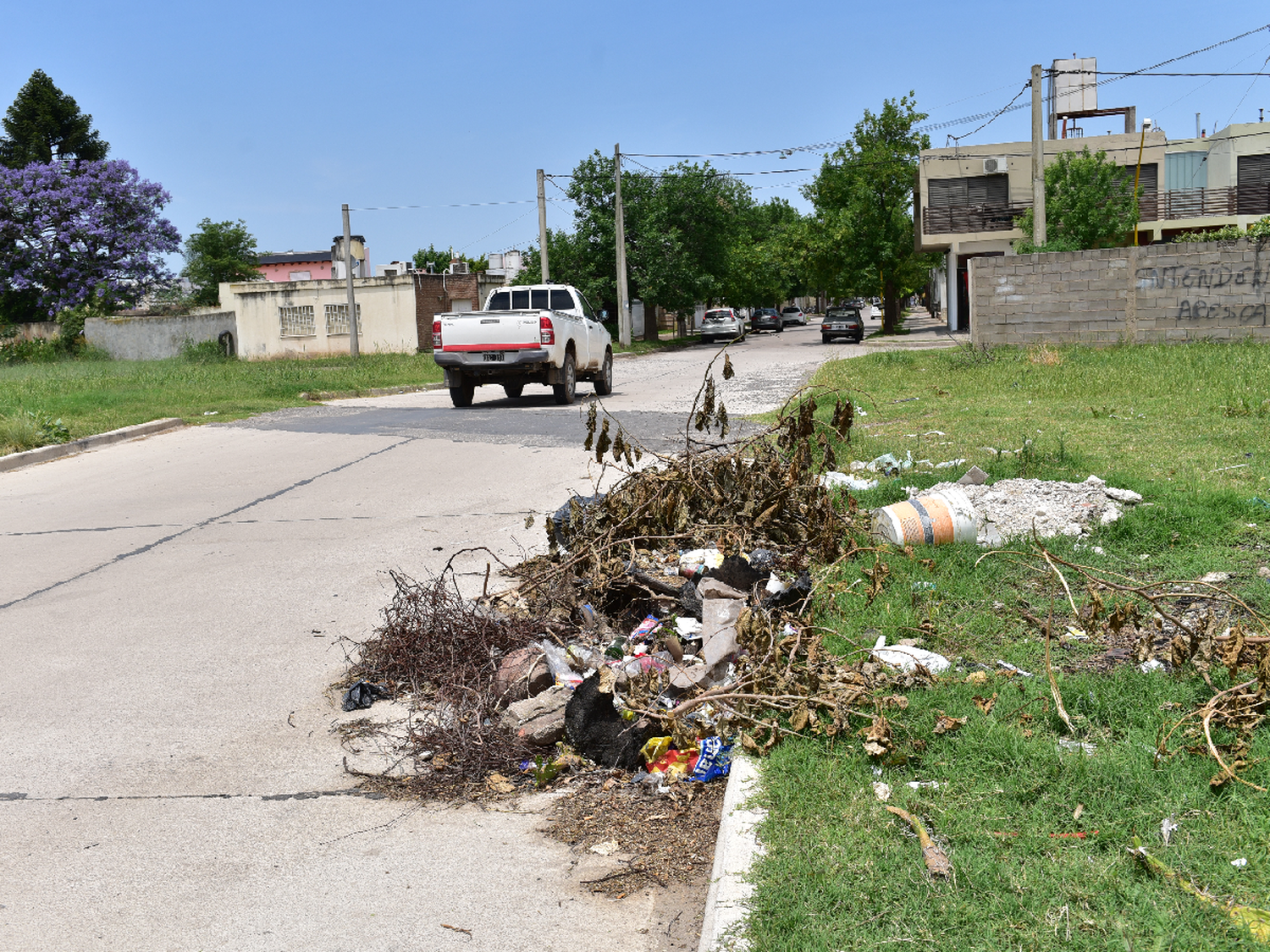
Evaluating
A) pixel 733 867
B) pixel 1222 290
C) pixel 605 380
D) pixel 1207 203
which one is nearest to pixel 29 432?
pixel 605 380

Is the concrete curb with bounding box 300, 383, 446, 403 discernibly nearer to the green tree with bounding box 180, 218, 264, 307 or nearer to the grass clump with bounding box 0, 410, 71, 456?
the grass clump with bounding box 0, 410, 71, 456

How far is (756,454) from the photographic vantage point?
7055 mm

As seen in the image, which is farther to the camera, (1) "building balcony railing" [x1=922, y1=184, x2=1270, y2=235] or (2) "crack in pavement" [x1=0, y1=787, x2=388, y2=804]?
(1) "building balcony railing" [x1=922, y1=184, x2=1270, y2=235]

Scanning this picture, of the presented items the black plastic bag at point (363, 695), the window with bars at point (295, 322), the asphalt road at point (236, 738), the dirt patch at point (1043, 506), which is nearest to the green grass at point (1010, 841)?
the asphalt road at point (236, 738)

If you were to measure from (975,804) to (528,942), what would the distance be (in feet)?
4.72

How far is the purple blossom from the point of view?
55.1m

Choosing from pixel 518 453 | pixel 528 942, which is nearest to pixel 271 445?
pixel 518 453

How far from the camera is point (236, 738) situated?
4867mm

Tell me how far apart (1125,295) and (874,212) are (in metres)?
30.5

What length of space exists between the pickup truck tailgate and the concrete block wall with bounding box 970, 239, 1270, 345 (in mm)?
10650

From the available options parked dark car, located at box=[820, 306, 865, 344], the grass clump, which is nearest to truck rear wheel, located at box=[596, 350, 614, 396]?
the grass clump

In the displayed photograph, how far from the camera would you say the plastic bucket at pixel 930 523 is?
21.2 ft

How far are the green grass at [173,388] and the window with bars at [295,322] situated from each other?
48.5 feet

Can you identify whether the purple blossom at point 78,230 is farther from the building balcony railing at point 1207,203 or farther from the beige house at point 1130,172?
the building balcony railing at point 1207,203
